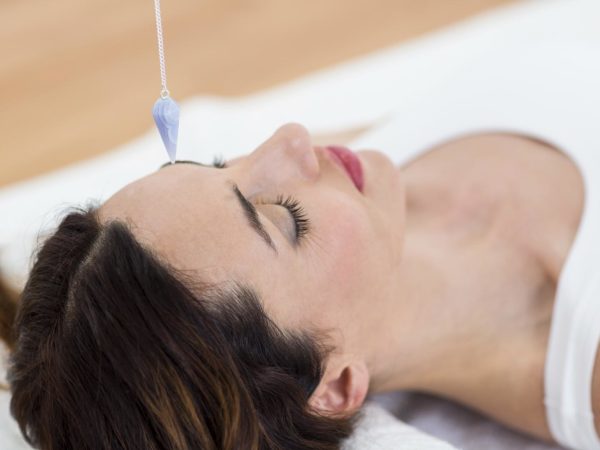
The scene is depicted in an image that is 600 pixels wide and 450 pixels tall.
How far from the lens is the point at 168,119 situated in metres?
1.05

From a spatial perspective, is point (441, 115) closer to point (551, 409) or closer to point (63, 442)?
point (551, 409)

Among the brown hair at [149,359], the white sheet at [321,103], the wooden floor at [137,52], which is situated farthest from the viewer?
the wooden floor at [137,52]

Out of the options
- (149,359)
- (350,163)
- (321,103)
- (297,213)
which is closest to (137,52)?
(321,103)

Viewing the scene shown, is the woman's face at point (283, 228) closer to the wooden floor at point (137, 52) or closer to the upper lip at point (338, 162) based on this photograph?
the upper lip at point (338, 162)

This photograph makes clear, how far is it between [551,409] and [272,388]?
46 cm

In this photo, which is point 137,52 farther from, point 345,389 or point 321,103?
point 345,389

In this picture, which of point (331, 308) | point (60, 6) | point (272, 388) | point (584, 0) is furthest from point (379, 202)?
point (60, 6)

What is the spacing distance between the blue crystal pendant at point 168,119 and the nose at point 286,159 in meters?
0.11

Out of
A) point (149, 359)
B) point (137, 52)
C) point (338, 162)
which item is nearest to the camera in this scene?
point (149, 359)

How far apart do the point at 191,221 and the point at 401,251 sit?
344 millimetres

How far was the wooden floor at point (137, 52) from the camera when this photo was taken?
1.95 m

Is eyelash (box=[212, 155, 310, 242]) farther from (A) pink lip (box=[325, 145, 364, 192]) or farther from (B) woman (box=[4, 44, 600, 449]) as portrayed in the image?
(A) pink lip (box=[325, 145, 364, 192])

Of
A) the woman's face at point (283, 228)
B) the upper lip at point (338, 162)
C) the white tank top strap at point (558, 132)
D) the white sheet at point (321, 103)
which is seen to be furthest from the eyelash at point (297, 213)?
the white sheet at point (321, 103)

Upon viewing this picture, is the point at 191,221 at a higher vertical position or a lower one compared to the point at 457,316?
higher
